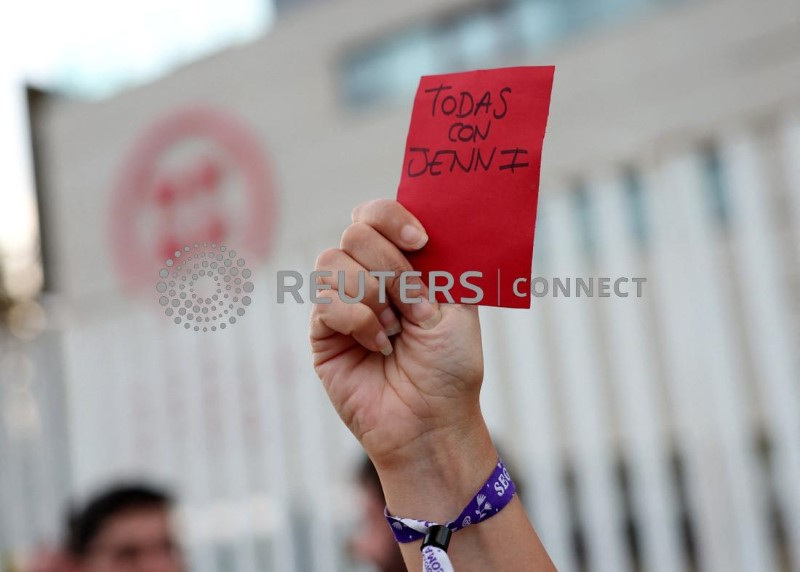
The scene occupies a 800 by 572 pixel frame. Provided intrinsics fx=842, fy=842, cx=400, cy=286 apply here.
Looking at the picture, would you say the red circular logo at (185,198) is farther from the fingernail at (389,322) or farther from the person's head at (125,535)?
the fingernail at (389,322)

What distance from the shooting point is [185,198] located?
10.5 ft

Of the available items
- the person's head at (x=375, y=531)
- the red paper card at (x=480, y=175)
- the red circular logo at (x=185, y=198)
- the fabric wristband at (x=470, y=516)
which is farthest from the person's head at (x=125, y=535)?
the red paper card at (x=480, y=175)

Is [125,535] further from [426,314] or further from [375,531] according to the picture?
[426,314]

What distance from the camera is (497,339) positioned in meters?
2.82

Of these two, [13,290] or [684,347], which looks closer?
[684,347]

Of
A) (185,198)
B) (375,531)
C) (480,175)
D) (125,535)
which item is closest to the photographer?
(480,175)

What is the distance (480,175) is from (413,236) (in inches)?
2.9

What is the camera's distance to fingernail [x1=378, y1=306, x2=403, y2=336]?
758mm

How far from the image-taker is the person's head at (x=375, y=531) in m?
1.67

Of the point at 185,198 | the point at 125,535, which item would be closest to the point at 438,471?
the point at 125,535

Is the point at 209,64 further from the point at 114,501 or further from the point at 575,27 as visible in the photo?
the point at 114,501

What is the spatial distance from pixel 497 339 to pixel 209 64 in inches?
132

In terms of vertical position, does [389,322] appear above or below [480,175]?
below

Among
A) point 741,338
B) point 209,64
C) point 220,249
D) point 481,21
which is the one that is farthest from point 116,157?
point 220,249
